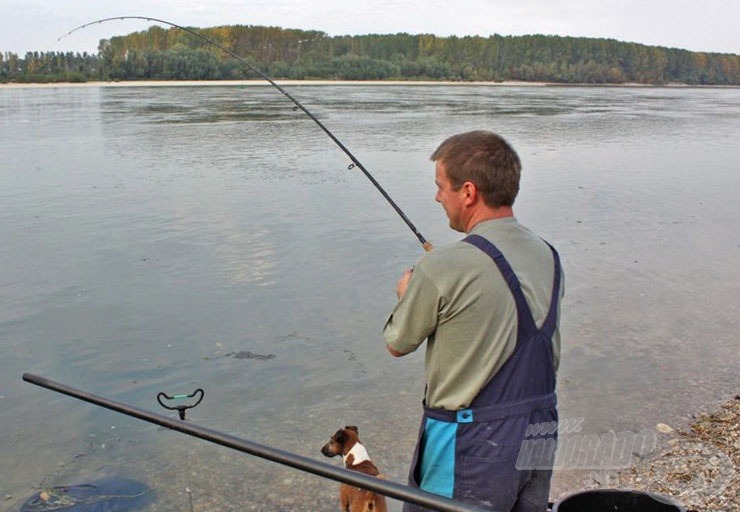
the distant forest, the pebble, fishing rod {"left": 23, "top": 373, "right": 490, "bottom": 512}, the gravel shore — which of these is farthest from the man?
the distant forest

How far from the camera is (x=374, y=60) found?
11538cm

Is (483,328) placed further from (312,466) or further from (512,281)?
(312,466)

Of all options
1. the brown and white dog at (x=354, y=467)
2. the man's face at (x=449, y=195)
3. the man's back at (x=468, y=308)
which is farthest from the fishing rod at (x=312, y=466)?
the brown and white dog at (x=354, y=467)

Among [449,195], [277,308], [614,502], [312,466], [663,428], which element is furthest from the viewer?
[277,308]

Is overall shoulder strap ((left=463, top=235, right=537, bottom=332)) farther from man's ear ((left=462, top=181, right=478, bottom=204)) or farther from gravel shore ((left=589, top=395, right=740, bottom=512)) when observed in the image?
gravel shore ((left=589, top=395, right=740, bottom=512))

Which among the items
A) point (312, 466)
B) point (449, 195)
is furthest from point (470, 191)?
point (312, 466)

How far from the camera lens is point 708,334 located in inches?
265

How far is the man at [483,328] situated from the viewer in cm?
210

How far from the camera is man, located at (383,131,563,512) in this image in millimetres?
2104

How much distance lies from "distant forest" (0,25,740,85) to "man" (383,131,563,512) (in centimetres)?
8307

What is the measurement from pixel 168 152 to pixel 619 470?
1541 centimetres

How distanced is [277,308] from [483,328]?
5.28 meters

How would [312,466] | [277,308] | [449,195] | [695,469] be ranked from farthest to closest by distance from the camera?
[277,308] → [695,469] → [449,195] → [312,466]

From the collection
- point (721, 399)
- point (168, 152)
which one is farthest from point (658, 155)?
point (721, 399)
